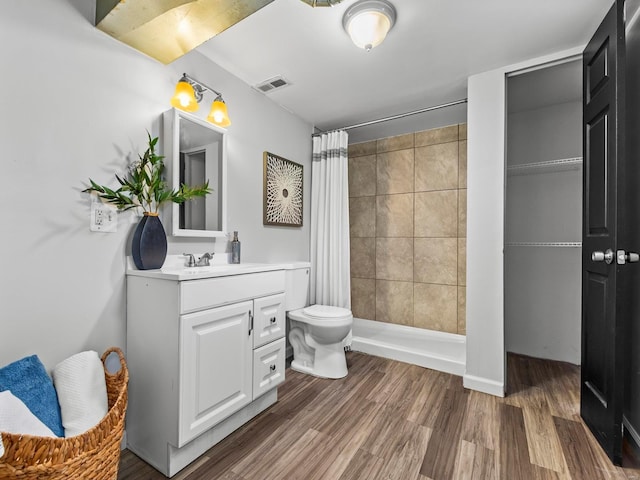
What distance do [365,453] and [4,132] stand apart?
2102mm

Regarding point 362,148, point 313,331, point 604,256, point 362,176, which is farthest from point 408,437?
point 362,148

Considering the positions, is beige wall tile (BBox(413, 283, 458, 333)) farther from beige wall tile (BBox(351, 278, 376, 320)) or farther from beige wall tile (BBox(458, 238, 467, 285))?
beige wall tile (BBox(351, 278, 376, 320))

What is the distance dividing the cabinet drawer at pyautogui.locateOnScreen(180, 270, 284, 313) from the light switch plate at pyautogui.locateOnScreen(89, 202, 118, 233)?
1.73 ft

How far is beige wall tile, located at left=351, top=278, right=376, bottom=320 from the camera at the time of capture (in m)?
3.51

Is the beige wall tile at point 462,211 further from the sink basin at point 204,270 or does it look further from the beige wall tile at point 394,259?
the sink basin at point 204,270

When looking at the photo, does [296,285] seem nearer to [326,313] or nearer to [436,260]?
[326,313]

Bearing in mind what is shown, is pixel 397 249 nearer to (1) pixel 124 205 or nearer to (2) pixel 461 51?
(2) pixel 461 51

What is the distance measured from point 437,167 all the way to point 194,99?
240 centimetres

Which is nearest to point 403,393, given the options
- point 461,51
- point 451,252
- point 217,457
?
point 217,457

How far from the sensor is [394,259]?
3.37 m

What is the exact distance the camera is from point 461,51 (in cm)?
192

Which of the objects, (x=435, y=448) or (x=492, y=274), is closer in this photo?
(x=435, y=448)

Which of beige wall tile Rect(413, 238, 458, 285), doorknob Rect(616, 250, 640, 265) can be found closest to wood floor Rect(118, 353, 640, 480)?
doorknob Rect(616, 250, 640, 265)

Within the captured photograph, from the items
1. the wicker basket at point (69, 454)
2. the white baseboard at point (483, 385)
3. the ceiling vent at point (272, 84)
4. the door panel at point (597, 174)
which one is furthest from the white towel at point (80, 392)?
the door panel at point (597, 174)
